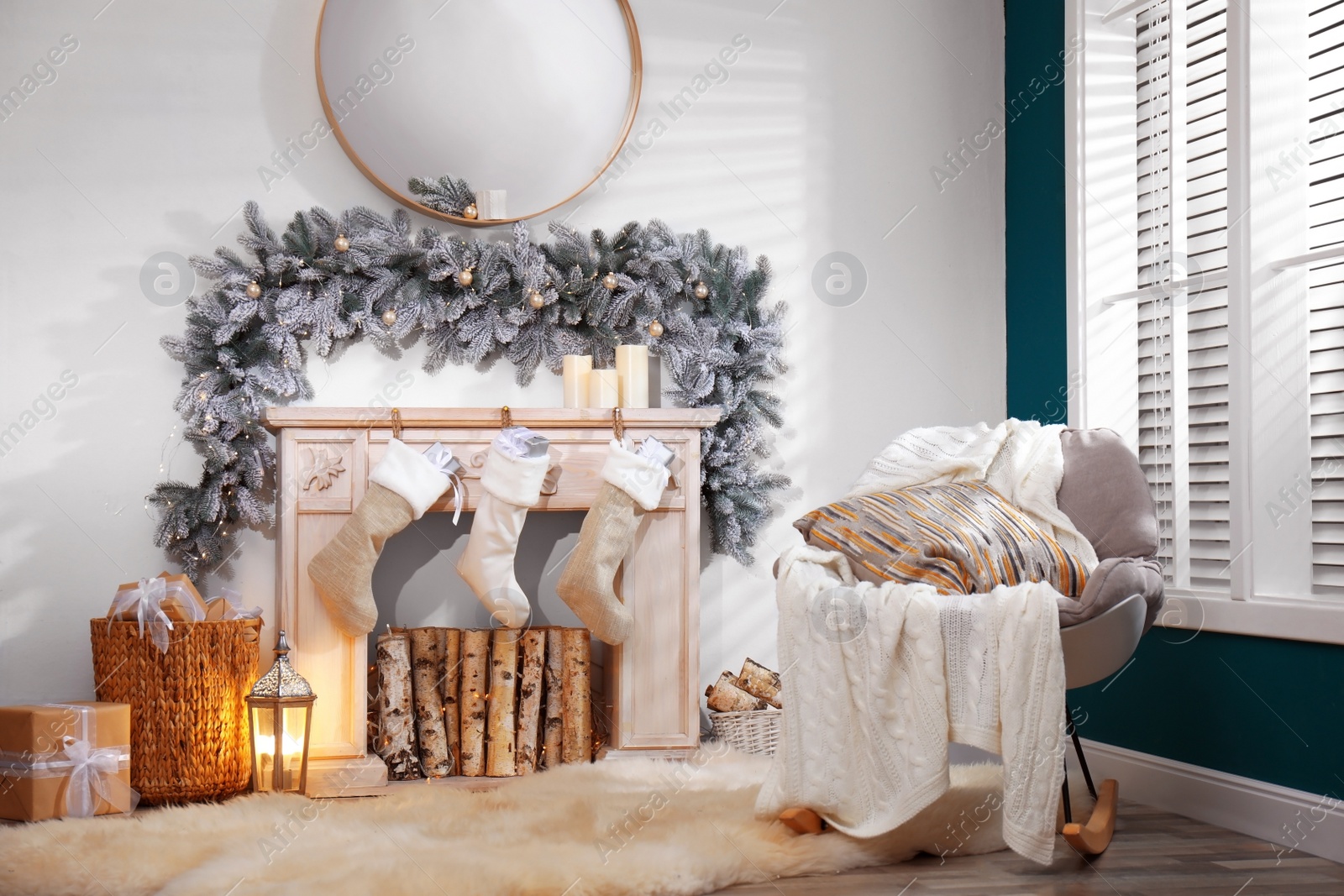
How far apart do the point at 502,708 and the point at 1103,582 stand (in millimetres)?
1478

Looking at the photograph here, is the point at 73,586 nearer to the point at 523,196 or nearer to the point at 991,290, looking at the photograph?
the point at 523,196

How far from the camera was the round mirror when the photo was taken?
3.02m

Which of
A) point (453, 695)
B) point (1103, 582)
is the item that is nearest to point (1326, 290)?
point (1103, 582)

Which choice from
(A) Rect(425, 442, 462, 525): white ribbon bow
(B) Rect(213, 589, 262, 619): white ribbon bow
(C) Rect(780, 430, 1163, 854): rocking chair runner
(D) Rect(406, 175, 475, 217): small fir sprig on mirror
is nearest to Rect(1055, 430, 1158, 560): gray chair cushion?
(C) Rect(780, 430, 1163, 854): rocking chair runner

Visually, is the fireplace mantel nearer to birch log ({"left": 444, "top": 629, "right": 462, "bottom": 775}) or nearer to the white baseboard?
birch log ({"left": 444, "top": 629, "right": 462, "bottom": 775})

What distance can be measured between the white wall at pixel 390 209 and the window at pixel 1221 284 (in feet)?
1.74

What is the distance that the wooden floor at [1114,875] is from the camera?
6.25 ft

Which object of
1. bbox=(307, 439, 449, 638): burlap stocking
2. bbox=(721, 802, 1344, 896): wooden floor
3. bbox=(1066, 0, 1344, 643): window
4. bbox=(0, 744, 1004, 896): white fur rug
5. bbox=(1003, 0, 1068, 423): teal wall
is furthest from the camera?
bbox=(1003, 0, 1068, 423): teal wall

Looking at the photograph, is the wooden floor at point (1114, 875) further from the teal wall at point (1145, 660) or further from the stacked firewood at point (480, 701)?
the stacked firewood at point (480, 701)

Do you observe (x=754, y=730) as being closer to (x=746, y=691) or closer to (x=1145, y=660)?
(x=746, y=691)

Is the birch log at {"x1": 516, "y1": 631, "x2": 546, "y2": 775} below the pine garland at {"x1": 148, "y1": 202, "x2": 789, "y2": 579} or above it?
below

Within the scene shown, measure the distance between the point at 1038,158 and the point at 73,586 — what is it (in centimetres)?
301

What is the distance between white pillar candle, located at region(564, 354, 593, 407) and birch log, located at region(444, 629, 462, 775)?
2.24ft

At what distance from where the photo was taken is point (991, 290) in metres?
3.57
